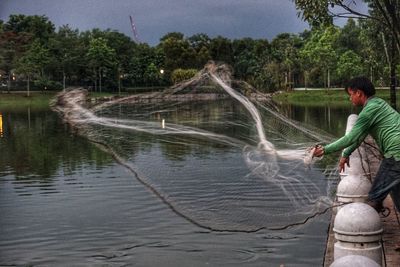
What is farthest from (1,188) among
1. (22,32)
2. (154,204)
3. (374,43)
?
(22,32)

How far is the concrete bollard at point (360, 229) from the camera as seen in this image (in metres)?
6.68

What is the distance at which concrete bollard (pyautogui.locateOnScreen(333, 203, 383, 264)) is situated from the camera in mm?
6684

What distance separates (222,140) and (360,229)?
5608 mm

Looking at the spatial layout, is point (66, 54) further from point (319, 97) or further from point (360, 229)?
point (360, 229)

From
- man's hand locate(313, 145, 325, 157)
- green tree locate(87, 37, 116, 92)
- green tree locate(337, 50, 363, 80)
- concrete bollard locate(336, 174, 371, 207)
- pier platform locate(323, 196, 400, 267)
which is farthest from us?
green tree locate(87, 37, 116, 92)

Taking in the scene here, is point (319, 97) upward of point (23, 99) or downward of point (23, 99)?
downward

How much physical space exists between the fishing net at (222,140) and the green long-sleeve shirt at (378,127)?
101cm

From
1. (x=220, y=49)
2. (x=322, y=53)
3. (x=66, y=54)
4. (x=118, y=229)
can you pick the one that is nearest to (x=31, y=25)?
(x=66, y=54)

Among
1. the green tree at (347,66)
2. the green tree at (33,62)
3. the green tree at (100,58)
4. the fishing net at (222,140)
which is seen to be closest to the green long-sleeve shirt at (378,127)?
the fishing net at (222,140)

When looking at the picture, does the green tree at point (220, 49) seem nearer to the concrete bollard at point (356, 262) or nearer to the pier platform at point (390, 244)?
the pier platform at point (390, 244)

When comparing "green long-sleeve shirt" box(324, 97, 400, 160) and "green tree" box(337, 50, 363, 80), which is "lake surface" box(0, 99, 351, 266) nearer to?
"green long-sleeve shirt" box(324, 97, 400, 160)

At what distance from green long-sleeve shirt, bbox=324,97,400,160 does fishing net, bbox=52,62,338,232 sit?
1009 mm

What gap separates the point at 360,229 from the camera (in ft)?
22.0

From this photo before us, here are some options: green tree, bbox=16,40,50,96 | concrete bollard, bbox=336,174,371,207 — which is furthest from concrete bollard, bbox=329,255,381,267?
green tree, bbox=16,40,50,96
